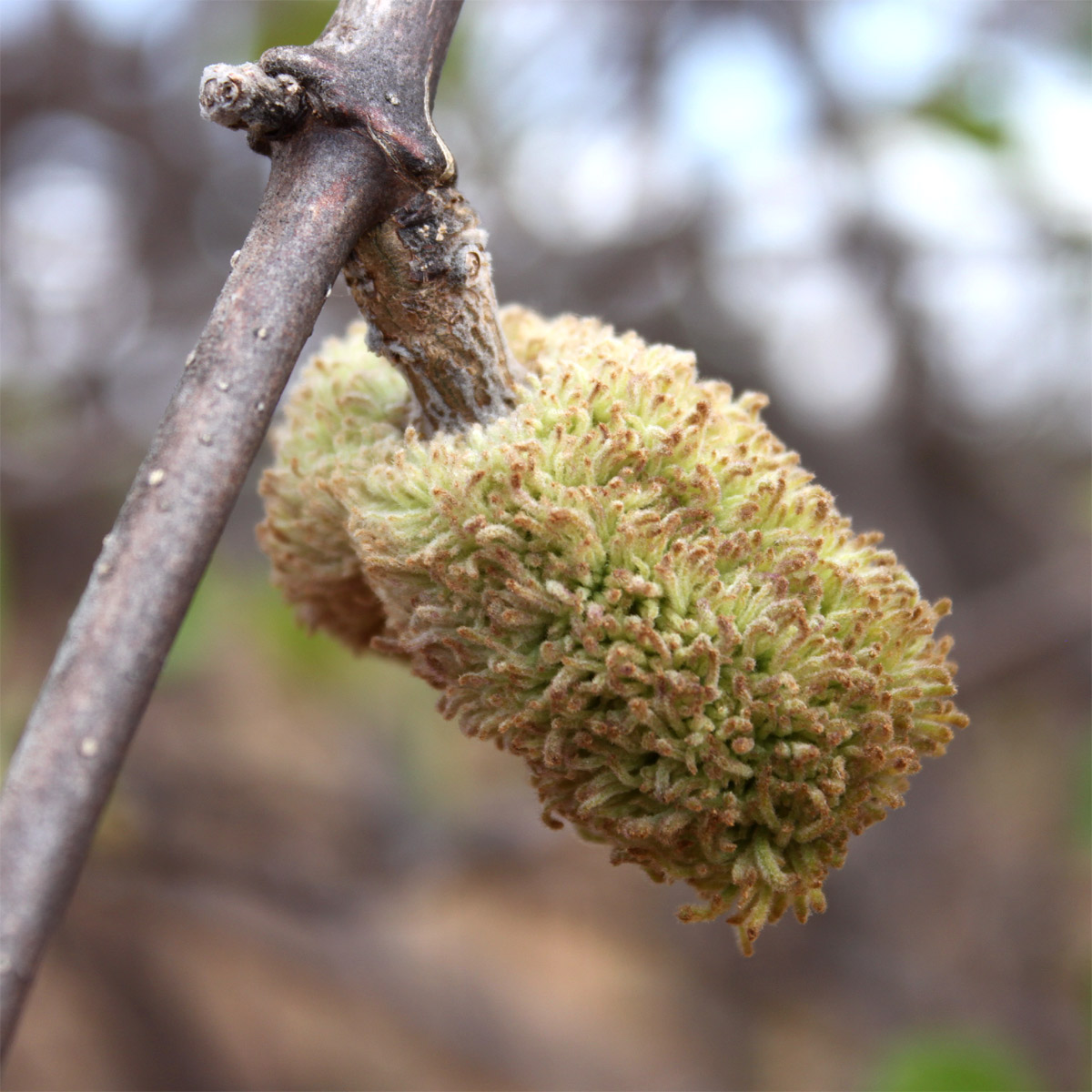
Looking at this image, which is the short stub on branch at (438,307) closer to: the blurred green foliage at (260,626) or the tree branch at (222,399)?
the tree branch at (222,399)

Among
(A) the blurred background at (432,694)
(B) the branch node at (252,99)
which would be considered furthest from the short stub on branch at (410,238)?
(A) the blurred background at (432,694)

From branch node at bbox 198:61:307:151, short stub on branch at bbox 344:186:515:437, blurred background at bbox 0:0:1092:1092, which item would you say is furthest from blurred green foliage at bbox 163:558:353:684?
branch node at bbox 198:61:307:151

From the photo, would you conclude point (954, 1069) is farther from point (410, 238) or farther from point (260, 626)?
point (410, 238)

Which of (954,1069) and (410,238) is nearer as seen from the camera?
(410,238)

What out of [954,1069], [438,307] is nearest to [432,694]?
[954,1069]

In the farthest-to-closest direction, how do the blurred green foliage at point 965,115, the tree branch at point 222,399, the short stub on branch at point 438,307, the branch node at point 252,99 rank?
the blurred green foliage at point 965,115 < the short stub on branch at point 438,307 < the branch node at point 252,99 < the tree branch at point 222,399

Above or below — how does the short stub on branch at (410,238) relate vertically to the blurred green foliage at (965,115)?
below

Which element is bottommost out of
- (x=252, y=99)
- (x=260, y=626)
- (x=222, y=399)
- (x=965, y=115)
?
(x=222, y=399)
